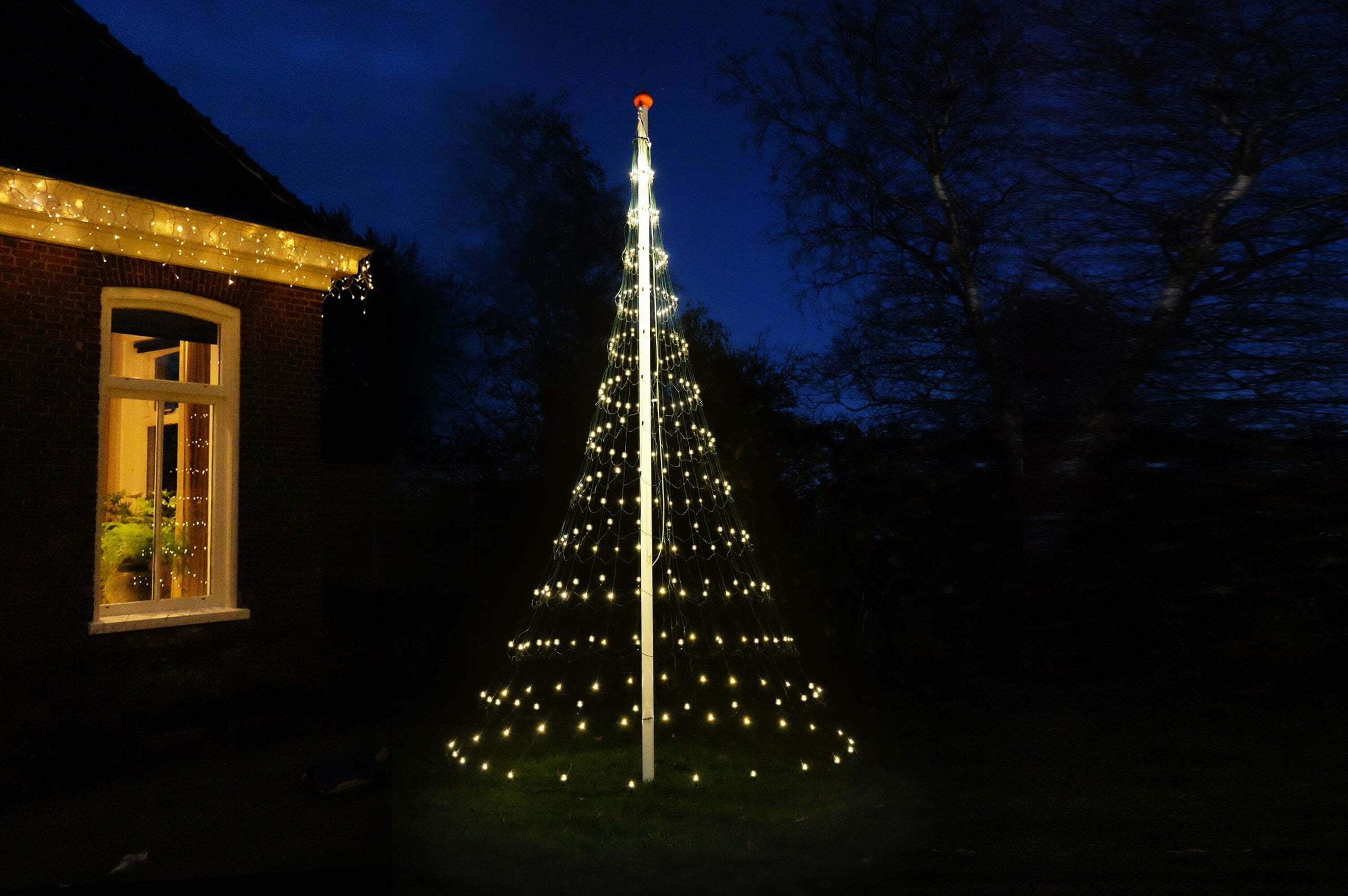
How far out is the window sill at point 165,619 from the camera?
7.21 m

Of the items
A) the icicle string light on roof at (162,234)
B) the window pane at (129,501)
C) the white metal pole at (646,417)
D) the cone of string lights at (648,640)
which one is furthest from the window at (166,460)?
the white metal pole at (646,417)

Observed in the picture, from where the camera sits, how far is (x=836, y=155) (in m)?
10.9

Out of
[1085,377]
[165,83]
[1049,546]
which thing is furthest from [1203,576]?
[165,83]

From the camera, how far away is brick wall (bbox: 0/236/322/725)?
6.78 metres

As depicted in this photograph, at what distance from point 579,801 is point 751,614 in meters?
A: 5.05

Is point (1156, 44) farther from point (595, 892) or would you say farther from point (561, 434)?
point (561, 434)

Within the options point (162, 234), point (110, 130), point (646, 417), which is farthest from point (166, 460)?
point (646, 417)

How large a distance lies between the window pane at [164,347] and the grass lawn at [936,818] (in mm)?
3608

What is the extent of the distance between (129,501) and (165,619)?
1.00 m

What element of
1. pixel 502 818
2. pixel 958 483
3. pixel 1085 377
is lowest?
pixel 502 818

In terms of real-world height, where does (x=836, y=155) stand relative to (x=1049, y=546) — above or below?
above

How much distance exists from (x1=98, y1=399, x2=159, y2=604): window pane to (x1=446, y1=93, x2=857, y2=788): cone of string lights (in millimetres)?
2906

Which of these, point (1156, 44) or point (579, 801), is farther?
point (1156, 44)

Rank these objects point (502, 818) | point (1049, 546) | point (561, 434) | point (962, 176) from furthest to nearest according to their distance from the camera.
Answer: point (561, 434), point (962, 176), point (1049, 546), point (502, 818)
